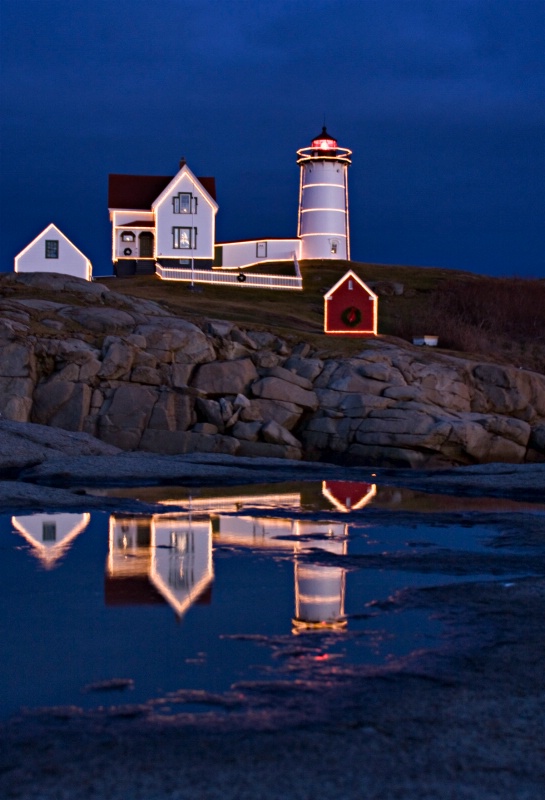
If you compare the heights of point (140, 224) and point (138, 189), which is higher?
point (138, 189)

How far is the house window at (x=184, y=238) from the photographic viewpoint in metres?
61.7

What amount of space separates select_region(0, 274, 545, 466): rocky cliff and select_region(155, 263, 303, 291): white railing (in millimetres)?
19973

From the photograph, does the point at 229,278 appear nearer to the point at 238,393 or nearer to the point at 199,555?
the point at 238,393

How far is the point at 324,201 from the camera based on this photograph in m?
73.1

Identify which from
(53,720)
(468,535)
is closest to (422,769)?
(53,720)

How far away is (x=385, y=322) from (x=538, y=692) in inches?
1891

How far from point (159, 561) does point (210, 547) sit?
152 centimetres

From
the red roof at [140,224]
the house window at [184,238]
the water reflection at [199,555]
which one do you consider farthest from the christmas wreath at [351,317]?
the water reflection at [199,555]

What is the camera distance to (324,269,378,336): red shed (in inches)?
1734

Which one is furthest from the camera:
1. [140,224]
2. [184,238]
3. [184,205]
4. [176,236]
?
[140,224]

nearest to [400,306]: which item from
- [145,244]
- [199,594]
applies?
[145,244]

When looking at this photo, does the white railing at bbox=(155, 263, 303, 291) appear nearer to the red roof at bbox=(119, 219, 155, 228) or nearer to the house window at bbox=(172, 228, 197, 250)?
the house window at bbox=(172, 228, 197, 250)

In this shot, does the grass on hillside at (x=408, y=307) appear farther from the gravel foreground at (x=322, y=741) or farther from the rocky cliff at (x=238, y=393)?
the gravel foreground at (x=322, y=741)

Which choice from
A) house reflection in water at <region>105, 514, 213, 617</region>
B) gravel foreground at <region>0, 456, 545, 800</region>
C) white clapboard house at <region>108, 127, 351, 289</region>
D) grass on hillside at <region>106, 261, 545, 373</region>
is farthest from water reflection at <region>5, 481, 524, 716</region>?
white clapboard house at <region>108, 127, 351, 289</region>
